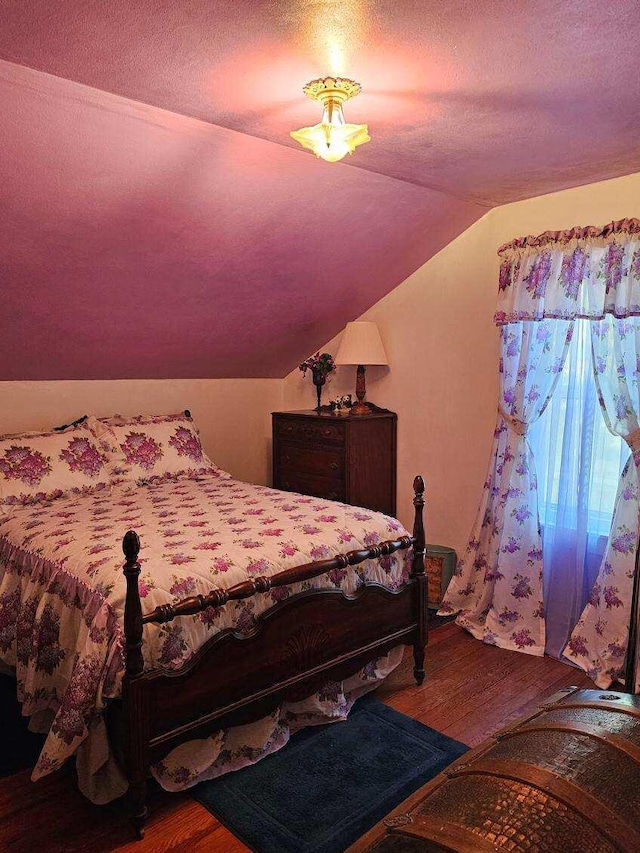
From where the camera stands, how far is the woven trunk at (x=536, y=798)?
3.20 feet

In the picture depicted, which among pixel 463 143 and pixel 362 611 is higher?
pixel 463 143

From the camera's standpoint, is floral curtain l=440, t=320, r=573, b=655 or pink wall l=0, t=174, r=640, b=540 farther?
pink wall l=0, t=174, r=640, b=540

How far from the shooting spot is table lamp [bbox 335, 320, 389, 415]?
3.98m

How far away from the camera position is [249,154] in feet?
8.58

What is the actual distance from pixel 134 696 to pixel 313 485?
2.36m

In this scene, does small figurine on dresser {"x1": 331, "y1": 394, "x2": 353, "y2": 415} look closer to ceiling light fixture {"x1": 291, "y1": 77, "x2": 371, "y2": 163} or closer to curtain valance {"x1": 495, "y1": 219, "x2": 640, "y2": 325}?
curtain valance {"x1": 495, "y1": 219, "x2": 640, "y2": 325}

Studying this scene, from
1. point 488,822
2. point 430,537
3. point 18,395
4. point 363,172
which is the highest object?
point 363,172

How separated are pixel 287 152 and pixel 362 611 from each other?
6.31 feet

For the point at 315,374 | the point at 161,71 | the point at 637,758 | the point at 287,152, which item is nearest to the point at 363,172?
the point at 287,152

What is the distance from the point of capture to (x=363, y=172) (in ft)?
9.57

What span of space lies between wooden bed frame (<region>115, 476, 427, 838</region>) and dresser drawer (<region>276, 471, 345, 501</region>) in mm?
1210

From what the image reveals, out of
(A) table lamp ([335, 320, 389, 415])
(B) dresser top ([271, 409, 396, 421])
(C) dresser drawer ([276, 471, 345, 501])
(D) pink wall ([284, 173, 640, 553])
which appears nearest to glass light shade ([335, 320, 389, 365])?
(A) table lamp ([335, 320, 389, 415])

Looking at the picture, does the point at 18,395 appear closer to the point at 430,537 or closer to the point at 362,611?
the point at 362,611

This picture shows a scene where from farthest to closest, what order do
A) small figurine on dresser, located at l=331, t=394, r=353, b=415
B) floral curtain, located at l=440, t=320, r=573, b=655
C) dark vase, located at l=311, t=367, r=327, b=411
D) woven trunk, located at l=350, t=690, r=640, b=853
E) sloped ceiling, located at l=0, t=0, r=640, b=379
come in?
dark vase, located at l=311, t=367, r=327, b=411
small figurine on dresser, located at l=331, t=394, r=353, b=415
floral curtain, located at l=440, t=320, r=573, b=655
sloped ceiling, located at l=0, t=0, r=640, b=379
woven trunk, located at l=350, t=690, r=640, b=853
